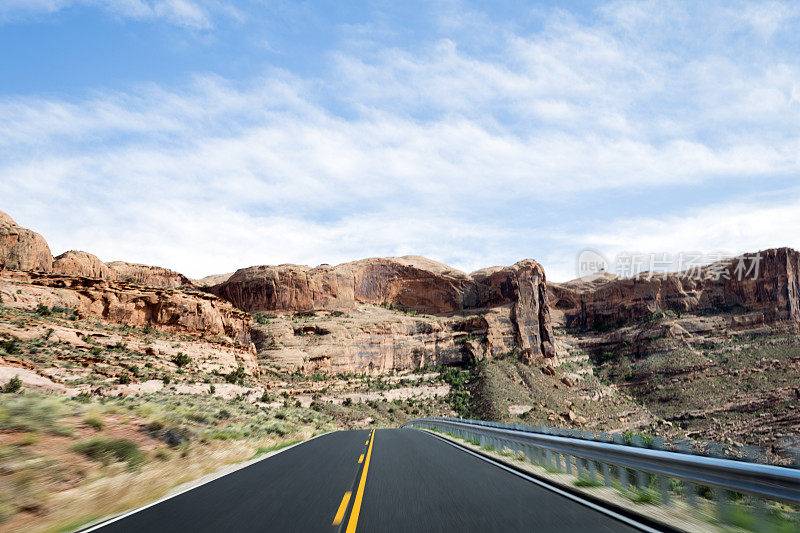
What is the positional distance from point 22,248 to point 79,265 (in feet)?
54.9

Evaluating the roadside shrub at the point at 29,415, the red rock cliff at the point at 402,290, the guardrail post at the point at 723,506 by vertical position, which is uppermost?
the red rock cliff at the point at 402,290

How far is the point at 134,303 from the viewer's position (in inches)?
2146

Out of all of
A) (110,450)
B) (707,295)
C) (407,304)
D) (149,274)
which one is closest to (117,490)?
(110,450)

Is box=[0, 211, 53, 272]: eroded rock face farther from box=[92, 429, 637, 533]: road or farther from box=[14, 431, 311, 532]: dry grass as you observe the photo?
box=[92, 429, 637, 533]: road

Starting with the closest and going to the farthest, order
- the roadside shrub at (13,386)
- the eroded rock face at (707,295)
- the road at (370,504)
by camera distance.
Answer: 1. the road at (370,504)
2. the roadside shrub at (13,386)
3. the eroded rock face at (707,295)

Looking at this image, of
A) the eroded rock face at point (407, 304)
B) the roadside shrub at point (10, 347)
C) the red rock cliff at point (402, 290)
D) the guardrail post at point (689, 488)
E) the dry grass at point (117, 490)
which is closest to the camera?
the guardrail post at point (689, 488)

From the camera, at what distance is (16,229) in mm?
64688

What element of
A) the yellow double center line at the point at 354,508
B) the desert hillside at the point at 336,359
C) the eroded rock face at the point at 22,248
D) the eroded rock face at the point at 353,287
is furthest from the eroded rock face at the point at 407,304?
the yellow double center line at the point at 354,508

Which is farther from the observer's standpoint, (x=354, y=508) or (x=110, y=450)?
(x=110, y=450)

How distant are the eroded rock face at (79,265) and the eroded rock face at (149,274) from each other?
16331 mm

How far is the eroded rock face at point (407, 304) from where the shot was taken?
86.6 m

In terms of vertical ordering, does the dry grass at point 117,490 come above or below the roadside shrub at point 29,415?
below

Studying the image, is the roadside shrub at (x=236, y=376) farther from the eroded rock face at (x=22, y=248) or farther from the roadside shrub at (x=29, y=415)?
the roadside shrub at (x=29, y=415)

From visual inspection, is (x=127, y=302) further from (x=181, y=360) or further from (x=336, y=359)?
(x=336, y=359)
